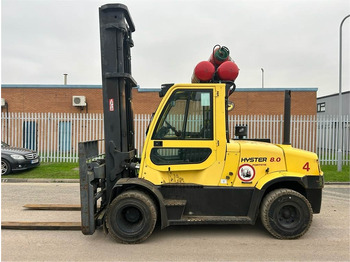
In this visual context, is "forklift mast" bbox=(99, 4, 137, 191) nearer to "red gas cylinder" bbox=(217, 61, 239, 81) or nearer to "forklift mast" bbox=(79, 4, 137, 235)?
"forklift mast" bbox=(79, 4, 137, 235)

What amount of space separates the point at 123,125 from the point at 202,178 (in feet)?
5.30

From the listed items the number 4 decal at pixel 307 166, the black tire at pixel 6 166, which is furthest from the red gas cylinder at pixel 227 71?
the black tire at pixel 6 166

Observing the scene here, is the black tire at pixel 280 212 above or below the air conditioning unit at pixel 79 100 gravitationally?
below

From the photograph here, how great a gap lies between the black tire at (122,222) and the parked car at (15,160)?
7.68 m

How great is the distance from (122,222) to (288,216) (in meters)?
2.66

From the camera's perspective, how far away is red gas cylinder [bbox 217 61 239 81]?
14.9 feet

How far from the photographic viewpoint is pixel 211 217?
14.2 feet

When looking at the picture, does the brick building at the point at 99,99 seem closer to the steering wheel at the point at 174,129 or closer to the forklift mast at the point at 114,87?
the forklift mast at the point at 114,87

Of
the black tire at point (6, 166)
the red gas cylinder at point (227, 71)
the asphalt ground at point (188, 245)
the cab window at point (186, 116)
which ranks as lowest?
the asphalt ground at point (188, 245)

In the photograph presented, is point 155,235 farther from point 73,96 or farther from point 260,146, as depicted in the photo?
point 73,96

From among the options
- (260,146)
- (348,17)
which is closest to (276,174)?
(260,146)

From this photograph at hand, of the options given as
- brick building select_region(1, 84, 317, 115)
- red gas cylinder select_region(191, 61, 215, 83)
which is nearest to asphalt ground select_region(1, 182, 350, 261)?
red gas cylinder select_region(191, 61, 215, 83)

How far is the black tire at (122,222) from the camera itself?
4125mm

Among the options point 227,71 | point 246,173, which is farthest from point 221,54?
point 246,173
